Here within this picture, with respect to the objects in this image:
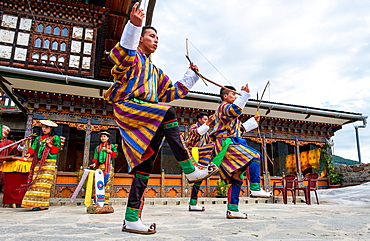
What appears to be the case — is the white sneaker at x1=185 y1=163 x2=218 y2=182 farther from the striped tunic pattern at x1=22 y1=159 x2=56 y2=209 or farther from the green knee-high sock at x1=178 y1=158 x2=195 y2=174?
the striped tunic pattern at x1=22 y1=159 x2=56 y2=209

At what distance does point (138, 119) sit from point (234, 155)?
1.86 m

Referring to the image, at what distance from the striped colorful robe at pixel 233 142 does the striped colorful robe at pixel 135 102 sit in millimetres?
1521

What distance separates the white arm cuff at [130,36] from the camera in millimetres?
2210

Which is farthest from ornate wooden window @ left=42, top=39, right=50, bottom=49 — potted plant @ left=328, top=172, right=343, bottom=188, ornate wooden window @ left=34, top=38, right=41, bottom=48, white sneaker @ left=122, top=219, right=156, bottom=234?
potted plant @ left=328, top=172, right=343, bottom=188

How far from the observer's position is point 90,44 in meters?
13.1

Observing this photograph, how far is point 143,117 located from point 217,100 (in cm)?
832

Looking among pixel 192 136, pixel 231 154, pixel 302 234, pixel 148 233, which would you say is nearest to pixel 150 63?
pixel 148 233

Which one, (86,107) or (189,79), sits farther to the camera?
(86,107)

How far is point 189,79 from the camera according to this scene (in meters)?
2.87

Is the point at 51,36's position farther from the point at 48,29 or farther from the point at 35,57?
the point at 35,57

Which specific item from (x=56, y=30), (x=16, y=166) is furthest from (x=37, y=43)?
(x=16, y=166)

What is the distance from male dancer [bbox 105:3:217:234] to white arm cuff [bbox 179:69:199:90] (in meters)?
0.37

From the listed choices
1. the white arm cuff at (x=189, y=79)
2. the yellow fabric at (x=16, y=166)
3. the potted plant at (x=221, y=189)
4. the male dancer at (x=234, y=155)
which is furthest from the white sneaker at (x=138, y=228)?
the potted plant at (x=221, y=189)

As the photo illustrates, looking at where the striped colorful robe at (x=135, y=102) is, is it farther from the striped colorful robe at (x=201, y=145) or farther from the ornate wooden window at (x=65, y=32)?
the ornate wooden window at (x=65, y=32)
